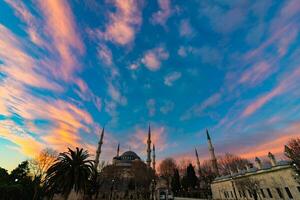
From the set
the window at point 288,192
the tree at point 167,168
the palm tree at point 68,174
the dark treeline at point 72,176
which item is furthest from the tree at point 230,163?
the palm tree at point 68,174

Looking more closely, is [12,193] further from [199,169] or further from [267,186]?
[199,169]

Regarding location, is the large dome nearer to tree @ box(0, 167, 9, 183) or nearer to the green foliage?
the green foliage

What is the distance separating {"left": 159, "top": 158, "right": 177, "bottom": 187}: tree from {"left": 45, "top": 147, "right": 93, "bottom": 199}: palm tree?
193 ft

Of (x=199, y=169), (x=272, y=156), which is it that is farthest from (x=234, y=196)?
(x=199, y=169)

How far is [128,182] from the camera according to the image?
70.4 metres

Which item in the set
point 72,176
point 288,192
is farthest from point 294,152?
point 72,176

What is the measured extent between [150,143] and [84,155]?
51.0 metres

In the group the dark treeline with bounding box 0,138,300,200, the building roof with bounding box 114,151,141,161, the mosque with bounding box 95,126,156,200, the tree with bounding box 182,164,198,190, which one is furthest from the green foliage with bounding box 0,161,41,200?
the building roof with bounding box 114,151,141,161

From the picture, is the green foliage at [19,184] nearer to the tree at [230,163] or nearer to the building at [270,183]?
the building at [270,183]

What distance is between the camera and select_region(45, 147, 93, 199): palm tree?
65.3 ft

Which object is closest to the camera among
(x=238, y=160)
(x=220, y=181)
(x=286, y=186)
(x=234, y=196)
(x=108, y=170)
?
(x=286, y=186)

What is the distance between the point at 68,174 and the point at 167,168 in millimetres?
60935

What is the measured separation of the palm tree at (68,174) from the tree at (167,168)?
2312 inches

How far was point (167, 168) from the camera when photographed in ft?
246
